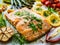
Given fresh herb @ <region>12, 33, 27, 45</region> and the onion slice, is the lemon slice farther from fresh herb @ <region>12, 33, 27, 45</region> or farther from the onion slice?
fresh herb @ <region>12, 33, 27, 45</region>

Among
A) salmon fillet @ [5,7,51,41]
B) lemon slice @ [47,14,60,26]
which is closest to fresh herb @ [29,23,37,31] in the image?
salmon fillet @ [5,7,51,41]

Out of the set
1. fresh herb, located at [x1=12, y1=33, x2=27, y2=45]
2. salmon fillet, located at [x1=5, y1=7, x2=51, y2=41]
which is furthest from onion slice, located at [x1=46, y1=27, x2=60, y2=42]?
fresh herb, located at [x1=12, y1=33, x2=27, y2=45]

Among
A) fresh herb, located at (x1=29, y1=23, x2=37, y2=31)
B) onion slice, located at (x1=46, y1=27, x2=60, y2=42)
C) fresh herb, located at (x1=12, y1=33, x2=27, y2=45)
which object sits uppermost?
fresh herb, located at (x1=29, y1=23, x2=37, y2=31)

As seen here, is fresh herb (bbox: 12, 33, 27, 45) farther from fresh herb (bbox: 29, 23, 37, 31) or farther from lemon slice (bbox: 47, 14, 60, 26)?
lemon slice (bbox: 47, 14, 60, 26)

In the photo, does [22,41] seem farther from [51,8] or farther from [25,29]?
[51,8]

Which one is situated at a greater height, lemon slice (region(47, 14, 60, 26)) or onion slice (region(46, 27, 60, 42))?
lemon slice (region(47, 14, 60, 26))

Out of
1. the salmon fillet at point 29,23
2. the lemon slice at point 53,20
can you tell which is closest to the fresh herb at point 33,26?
the salmon fillet at point 29,23

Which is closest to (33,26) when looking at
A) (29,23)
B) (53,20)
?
(29,23)

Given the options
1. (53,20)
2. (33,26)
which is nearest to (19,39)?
(33,26)

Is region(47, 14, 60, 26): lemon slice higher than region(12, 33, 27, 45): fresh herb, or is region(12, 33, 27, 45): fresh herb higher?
region(47, 14, 60, 26): lemon slice

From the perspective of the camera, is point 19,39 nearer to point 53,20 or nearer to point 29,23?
point 29,23

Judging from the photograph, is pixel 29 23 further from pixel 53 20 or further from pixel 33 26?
pixel 53 20
